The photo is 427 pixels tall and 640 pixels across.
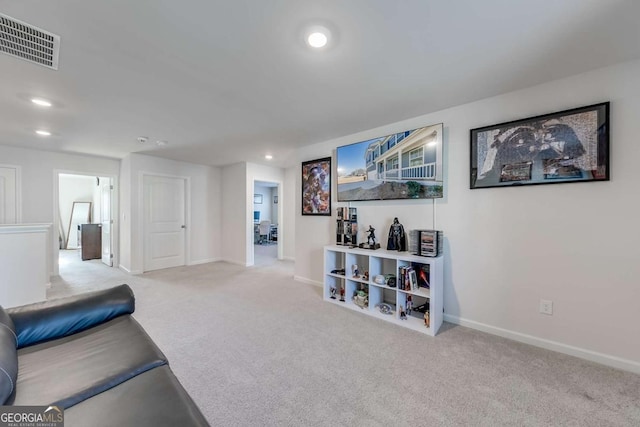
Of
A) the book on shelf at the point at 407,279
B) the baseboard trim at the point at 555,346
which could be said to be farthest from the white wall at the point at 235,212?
the baseboard trim at the point at 555,346

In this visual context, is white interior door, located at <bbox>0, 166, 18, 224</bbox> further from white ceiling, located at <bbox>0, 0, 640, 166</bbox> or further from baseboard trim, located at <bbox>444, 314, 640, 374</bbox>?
baseboard trim, located at <bbox>444, 314, 640, 374</bbox>

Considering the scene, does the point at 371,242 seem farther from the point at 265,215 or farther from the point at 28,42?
the point at 265,215

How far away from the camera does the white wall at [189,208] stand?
15.3ft

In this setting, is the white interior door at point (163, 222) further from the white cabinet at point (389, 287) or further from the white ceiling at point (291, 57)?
the white cabinet at point (389, 287)

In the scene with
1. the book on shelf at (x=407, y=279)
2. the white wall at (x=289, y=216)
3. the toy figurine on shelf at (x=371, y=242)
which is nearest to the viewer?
the book on shelf at (x=407, y=279)

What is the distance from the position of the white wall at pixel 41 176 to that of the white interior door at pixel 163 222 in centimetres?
126

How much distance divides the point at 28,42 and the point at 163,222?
13.1ft

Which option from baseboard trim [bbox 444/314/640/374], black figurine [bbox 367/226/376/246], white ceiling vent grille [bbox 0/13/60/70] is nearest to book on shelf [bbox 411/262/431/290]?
baseboard trim [bbox 444/314/640/374]

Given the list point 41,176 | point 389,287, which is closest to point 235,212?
point 41,176

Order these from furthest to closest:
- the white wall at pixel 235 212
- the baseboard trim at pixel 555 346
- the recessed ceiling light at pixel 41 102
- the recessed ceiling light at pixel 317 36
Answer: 1. the white wall at pixel 235 212
2. the recessed ceiling light at pixel 41 102
3. the baseboard trim at pixel 555 346
4. the recessed ceiling light at pixel 317 36

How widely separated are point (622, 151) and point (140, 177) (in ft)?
20.8

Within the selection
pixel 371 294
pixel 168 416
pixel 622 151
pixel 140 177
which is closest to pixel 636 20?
pixel 622 151

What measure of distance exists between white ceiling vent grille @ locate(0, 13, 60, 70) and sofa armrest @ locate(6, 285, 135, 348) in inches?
64.8

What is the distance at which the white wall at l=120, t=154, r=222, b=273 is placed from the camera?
15.3ft
